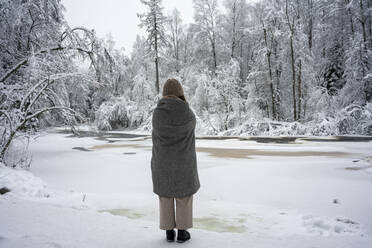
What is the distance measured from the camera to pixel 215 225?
10.9ft

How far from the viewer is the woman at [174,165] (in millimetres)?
2547

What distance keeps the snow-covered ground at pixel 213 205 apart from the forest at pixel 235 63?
8.84ft

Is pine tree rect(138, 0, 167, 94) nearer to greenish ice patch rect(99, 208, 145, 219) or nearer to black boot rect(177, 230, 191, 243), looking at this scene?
greenish ice patch rect(99, 208, 145, 219)

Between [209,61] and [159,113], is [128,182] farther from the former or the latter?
[209,61]

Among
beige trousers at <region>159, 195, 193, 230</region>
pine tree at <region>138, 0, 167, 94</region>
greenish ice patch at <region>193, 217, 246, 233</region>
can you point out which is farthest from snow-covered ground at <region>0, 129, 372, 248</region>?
pine tree at <region>138, 0, 167, 94</region>

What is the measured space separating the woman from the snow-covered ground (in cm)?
23

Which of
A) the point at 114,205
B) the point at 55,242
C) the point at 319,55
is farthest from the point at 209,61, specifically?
the point at 55,242

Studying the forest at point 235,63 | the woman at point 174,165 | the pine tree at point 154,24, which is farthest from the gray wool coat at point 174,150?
the pine tree at point 154,24

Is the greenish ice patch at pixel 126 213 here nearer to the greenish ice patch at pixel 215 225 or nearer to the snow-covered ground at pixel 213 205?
the snow-covered ground at pixel 213 205

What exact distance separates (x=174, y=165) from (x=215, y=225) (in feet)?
4.16

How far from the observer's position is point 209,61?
77.5 feet

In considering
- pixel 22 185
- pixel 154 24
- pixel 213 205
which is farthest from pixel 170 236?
pixel 154 24

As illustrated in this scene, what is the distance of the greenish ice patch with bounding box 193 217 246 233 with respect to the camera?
316cm

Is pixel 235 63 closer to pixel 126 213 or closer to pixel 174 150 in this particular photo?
pixel 126 213
